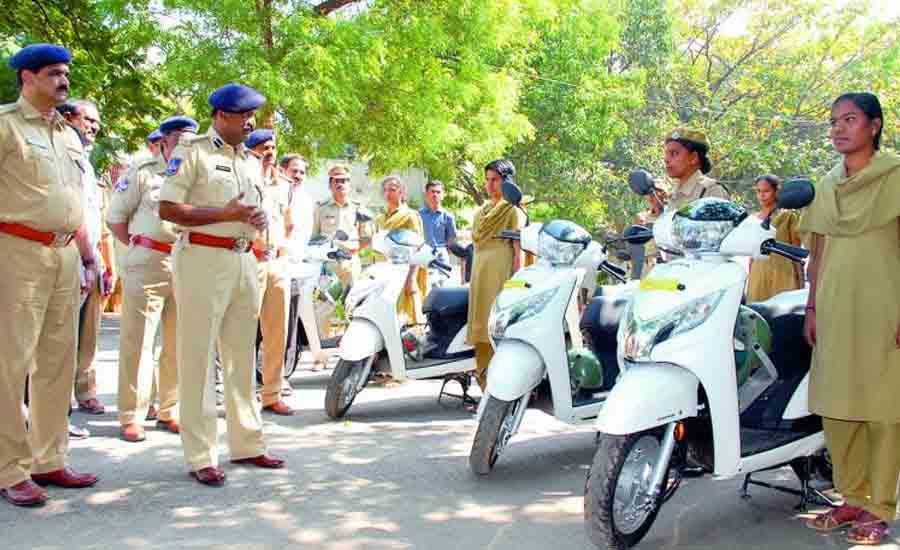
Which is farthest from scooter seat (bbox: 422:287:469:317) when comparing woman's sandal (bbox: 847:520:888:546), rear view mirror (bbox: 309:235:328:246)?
woman's sandal (bbox: 847:520:888:546)

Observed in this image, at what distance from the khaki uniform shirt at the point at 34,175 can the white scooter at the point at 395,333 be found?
2.41 meters

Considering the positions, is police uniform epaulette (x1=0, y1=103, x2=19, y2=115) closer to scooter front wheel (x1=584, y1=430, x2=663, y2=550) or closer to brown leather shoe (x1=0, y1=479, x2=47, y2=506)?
brown leather shoe (x1=0, y1=479, x2=47, y2=506)

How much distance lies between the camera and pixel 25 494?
4.46m

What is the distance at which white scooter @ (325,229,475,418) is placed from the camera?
6.58m

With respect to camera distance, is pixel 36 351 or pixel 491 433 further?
pixel 491 433

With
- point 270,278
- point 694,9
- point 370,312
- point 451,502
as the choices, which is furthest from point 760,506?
point 694,9

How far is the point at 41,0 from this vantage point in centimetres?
927

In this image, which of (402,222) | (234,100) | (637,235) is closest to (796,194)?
(637,235)

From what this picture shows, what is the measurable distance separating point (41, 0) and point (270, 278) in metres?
4.71

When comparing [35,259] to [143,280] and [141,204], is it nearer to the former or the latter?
[143,280]

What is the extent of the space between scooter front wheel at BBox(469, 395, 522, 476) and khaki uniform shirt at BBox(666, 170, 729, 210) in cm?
143

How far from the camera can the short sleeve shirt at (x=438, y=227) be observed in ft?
34.0

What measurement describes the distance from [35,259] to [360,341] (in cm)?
254

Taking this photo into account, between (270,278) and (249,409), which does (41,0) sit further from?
(249,409)
